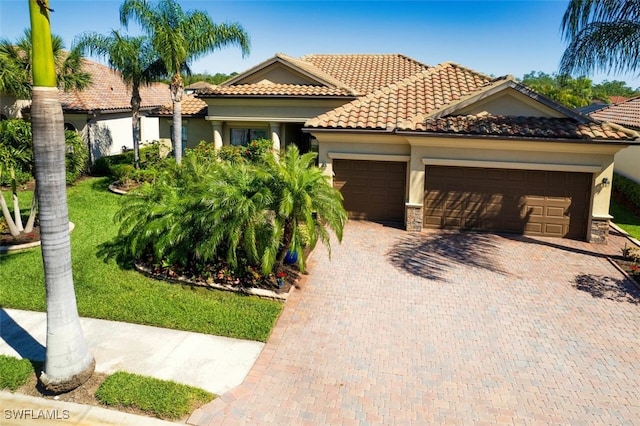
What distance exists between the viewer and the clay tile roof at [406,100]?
53.6 feet

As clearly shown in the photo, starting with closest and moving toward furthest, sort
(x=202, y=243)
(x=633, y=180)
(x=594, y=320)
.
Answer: (x=594, y=320)
(x=202, y=243)
(x=633, y=180)

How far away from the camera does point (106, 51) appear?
19.7 metres

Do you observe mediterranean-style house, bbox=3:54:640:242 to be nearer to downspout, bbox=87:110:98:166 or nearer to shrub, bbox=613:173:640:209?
shrub, bbox=613:173:640:209

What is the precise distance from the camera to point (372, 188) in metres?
17.0

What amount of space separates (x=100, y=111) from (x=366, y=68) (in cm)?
1389

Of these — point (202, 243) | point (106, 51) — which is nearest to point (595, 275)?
point (202, 243)

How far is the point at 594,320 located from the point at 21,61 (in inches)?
814

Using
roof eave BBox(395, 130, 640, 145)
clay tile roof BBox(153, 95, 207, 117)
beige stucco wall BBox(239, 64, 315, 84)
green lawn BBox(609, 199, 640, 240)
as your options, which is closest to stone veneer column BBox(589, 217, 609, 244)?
green lawn BBox(609, 199, 640, 240)

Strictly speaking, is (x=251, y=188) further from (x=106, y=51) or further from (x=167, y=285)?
(x=106, y=51)

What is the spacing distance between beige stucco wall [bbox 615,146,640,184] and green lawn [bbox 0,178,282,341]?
19228 mm

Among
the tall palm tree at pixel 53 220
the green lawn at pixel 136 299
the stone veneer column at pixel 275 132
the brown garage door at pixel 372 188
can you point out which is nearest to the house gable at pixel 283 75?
the stone veneer column at pixel 275 132

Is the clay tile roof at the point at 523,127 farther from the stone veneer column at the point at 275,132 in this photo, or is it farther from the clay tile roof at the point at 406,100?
the stone veneer column at the point at 275,132

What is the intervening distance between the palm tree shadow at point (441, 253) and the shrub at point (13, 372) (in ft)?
28.3

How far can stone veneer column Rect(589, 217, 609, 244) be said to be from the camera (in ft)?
49.0
